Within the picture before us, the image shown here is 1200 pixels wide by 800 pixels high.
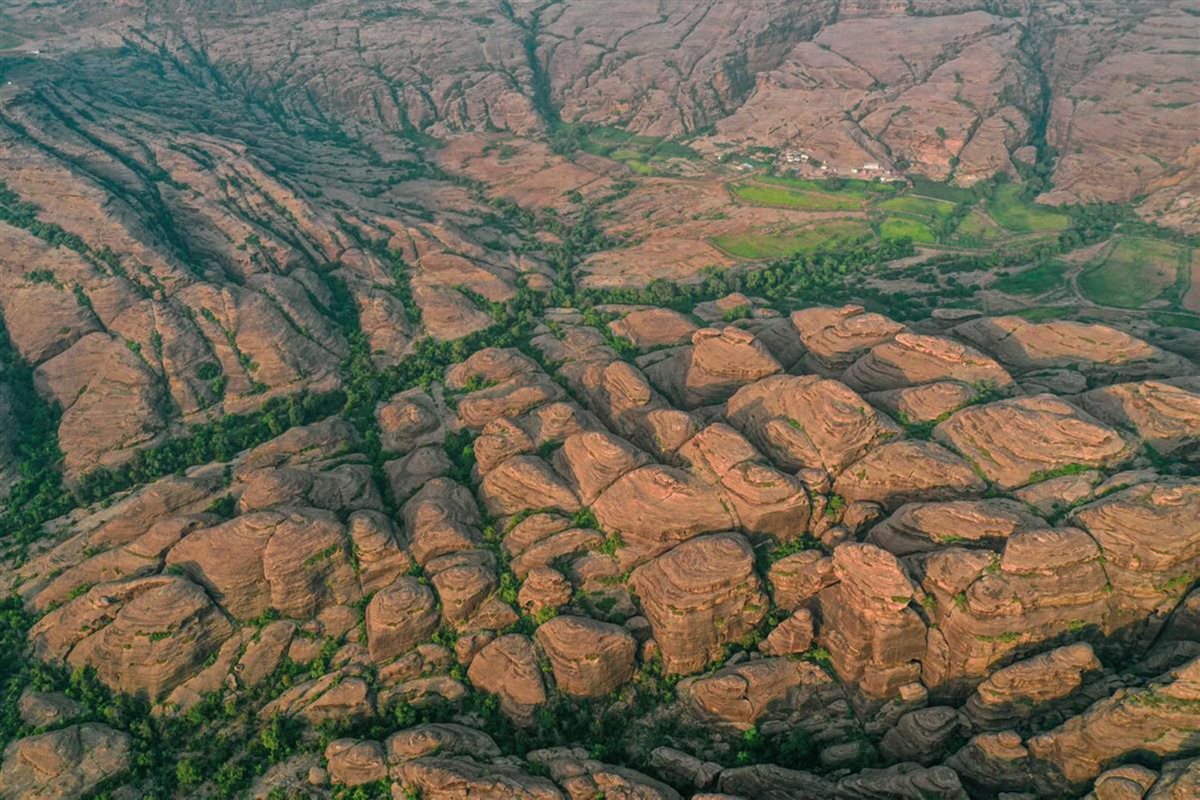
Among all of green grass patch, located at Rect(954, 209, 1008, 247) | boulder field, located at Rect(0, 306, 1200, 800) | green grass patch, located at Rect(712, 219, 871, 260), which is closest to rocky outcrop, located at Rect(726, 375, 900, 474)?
boulder field, located at Rect(0, 306, 1200, 800)

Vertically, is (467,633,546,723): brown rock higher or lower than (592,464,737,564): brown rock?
lower

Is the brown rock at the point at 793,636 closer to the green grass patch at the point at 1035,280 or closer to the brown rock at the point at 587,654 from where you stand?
the brown rock at the point at 587,654

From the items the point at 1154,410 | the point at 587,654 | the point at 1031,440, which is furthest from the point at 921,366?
the point at 587,654

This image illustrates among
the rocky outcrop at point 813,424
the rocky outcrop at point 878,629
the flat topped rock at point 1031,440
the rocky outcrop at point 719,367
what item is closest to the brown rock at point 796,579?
the rocky outcrop at point 878,629

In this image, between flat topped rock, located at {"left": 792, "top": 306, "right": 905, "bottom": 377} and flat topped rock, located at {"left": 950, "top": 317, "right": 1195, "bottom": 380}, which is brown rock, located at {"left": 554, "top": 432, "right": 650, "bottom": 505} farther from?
flat topped rock, located at {"left": 950, "top": 317, "right": 1195, "bottom": 380}

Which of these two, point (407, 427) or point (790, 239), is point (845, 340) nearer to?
point (407, 427)

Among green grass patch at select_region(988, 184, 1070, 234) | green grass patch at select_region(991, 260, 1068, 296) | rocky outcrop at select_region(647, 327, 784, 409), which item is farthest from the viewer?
green grass patch at select_region(988, 184, 1070, 234)
